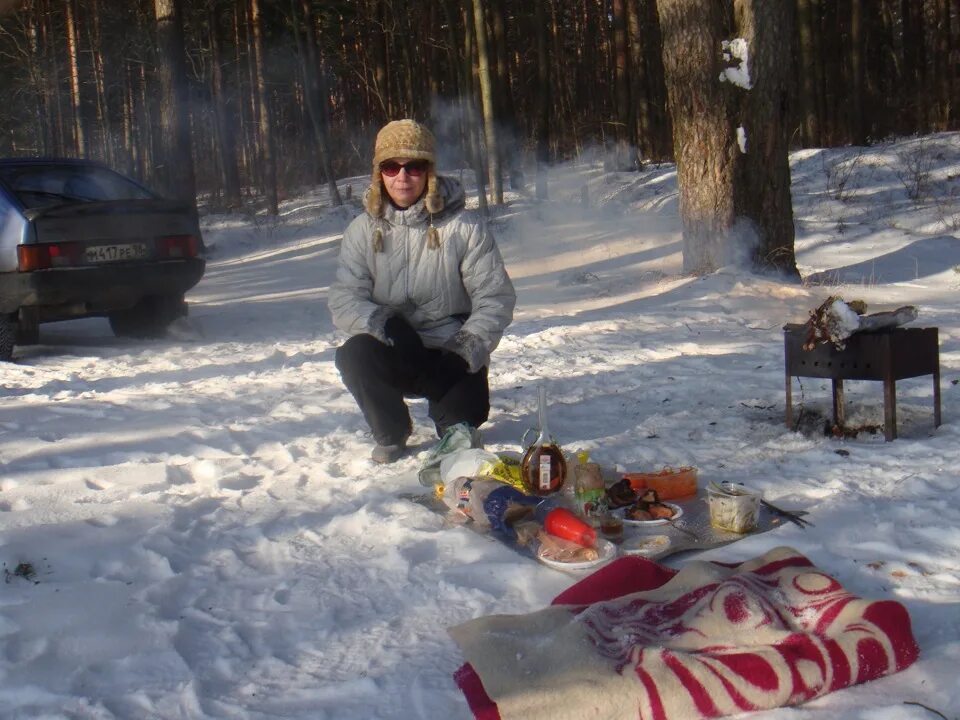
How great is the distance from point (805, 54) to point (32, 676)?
19323 mm

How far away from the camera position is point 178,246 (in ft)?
26.2

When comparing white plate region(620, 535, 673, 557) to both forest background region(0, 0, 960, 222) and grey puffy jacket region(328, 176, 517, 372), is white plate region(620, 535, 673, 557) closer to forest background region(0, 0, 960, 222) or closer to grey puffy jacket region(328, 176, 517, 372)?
grey puffy jacket region(328, 176, 517, 372)

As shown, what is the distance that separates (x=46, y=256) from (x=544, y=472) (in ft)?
16.2

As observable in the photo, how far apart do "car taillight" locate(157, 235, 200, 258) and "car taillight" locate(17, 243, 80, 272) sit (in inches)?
28.1

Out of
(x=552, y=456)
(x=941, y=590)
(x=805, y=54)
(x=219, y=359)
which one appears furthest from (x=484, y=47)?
(x=941, y=590)

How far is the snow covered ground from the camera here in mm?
2551

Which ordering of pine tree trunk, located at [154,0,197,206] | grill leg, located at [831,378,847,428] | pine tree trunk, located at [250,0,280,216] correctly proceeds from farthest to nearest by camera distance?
pine tree trunk, located at [250,0,280,216] < pine tree trunk, located at [154,0,197,206] < grill leg, located at [831,378,847,428]

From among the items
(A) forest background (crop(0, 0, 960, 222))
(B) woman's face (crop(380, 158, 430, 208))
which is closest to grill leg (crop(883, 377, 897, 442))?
(B) woman's face (crop(380, 158, 430, 208))

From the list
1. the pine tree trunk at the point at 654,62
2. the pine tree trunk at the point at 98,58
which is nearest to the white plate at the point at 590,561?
the pine tree trunk at the point at 654,62

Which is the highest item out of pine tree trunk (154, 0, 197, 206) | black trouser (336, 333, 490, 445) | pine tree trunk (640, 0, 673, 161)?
pine tree trunk (640, 0, 673, 161)

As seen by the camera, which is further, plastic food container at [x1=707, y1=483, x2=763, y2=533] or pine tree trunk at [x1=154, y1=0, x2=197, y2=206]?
pine tree trunk at [x1=154, y1=0, x2=197, y2=206]

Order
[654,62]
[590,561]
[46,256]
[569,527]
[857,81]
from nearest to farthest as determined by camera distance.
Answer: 1. [590,561]
2. [569,527]
3. [46,256]
4. [857,81]
5. [654,62]

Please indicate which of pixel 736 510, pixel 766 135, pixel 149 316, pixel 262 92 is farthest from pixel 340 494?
pixel 262 92

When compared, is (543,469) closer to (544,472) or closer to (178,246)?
(544,472)
